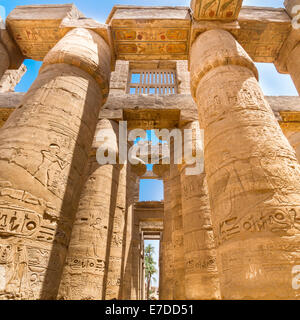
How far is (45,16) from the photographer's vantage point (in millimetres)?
5781

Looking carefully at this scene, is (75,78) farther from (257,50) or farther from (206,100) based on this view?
(257,50)

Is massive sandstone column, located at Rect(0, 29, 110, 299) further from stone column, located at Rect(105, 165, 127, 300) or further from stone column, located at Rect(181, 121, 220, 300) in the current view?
stone column, located at Rect(181, 121, 220, 300)

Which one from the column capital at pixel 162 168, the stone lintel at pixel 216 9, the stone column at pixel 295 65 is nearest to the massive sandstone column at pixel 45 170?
the stone lintel at pixel 216 9

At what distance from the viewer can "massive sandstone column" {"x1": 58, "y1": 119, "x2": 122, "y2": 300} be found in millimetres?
4454

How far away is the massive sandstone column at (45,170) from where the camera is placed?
209 centimetres

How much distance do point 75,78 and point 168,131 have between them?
497 cm

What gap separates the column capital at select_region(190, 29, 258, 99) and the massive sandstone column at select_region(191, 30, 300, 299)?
44 mm

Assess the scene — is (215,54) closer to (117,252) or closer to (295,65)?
(295,65)

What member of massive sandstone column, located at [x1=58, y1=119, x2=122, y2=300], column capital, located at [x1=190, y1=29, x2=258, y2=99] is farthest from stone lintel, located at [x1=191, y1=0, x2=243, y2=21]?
massive sandstone column, located at [x1=58, y1=119, x2=122, y2=300]

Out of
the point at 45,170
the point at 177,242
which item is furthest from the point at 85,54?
the point at 177,242

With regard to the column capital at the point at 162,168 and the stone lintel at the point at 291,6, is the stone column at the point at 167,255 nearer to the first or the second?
the column capital at the point at 162,168

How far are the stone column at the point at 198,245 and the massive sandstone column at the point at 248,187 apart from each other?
2761mm
